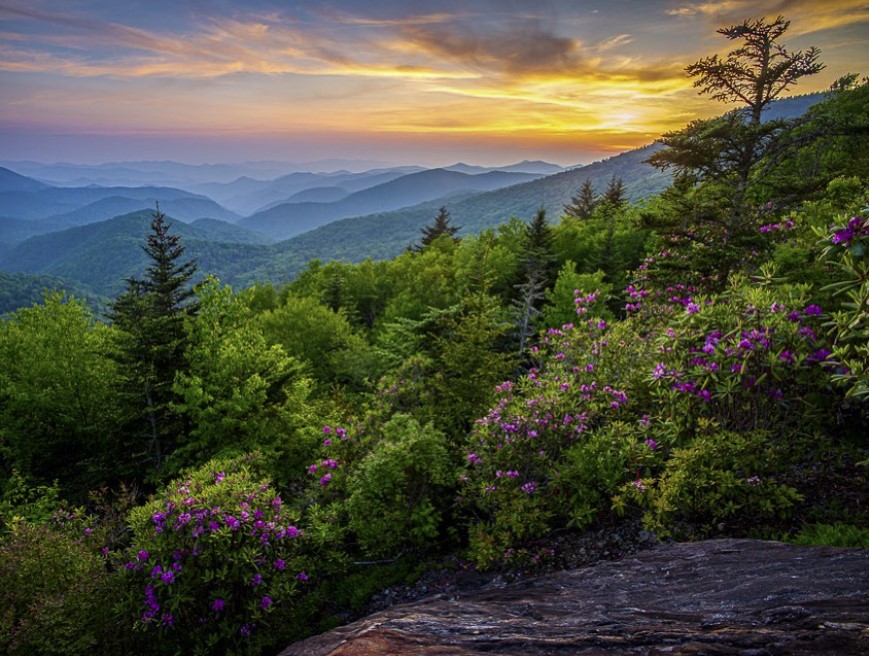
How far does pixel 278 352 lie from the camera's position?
21.6m

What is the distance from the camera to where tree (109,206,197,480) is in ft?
64.9

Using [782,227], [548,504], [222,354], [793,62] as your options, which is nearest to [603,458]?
[548,504]

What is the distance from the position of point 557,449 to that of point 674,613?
5020 mm

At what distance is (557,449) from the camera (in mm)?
8602

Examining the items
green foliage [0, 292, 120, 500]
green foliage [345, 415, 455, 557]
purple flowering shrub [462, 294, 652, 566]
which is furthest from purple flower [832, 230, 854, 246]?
green foliage [0, 292, 120, 500]

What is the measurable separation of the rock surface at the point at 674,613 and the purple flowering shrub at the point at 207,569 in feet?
9.23

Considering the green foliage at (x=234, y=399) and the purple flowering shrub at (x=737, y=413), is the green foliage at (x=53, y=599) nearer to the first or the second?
the green foliage at (x=234, y=399)

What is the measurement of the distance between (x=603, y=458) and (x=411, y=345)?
1190 cm

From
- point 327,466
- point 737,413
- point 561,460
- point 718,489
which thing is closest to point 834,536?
point 718,489

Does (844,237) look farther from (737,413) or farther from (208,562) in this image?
(208,562)

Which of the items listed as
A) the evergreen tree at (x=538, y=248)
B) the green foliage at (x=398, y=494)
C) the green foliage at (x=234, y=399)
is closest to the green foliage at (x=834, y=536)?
the green foliage at (x=398, y=494)

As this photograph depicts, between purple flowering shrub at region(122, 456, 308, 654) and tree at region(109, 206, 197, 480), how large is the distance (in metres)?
13.5

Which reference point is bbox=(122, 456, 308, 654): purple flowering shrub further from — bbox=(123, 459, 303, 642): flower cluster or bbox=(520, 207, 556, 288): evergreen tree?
bbox=(520, 207, 556, 288): evergreen tree

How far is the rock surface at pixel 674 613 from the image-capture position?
2818 mm
